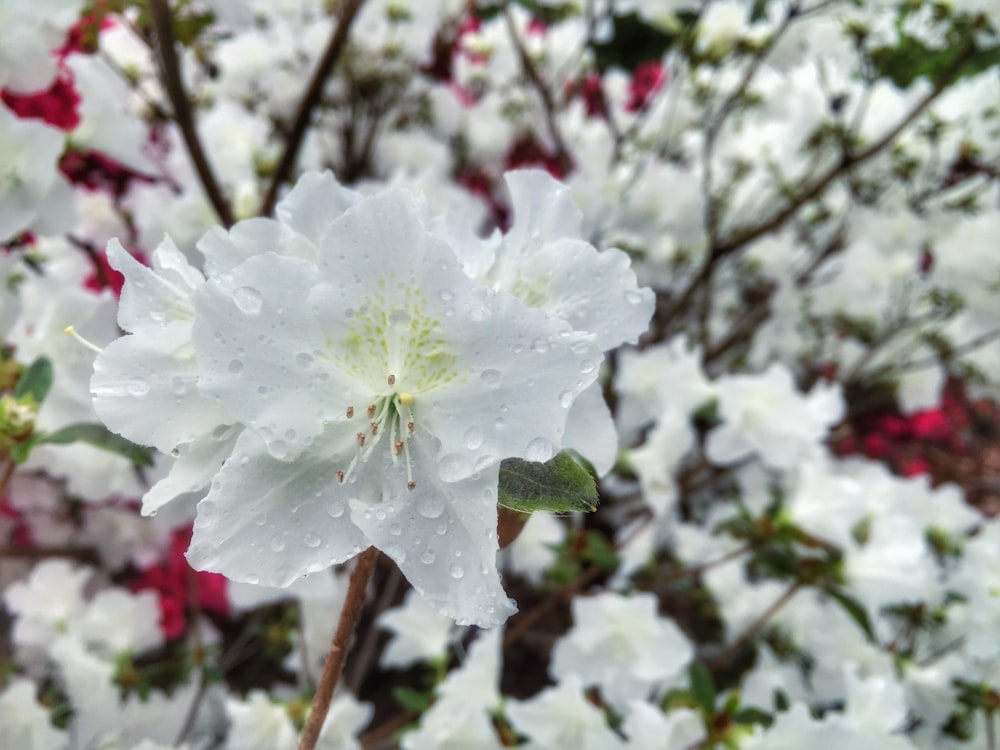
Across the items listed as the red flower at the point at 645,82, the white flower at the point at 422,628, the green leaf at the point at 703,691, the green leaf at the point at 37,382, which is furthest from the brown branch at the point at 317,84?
the red flower at the point at 645,82

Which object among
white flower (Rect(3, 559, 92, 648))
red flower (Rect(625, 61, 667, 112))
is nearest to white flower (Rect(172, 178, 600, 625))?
white flower (Rect(3, 559, 92, 648))

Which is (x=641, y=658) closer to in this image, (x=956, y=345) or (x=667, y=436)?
(x=667, y=436)

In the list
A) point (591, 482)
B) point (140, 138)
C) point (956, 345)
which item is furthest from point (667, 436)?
point (956, 345)

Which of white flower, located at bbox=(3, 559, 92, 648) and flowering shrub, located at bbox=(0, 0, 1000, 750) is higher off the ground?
flowering shrub, located at bbox=(0, 0, 1000, 750)

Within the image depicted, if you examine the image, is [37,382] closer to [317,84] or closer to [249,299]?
[249,299]

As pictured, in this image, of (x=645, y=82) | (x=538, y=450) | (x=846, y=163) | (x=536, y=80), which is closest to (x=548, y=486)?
(x=538, y=450)

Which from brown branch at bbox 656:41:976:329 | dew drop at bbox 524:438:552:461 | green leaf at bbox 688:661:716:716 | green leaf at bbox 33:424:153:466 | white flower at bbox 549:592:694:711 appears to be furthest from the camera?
brown branch at bbox 656:41:976:329

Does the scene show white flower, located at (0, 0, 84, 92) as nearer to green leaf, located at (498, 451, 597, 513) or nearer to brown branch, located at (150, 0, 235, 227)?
brown branch, located at (150, 0, 235, 227)
